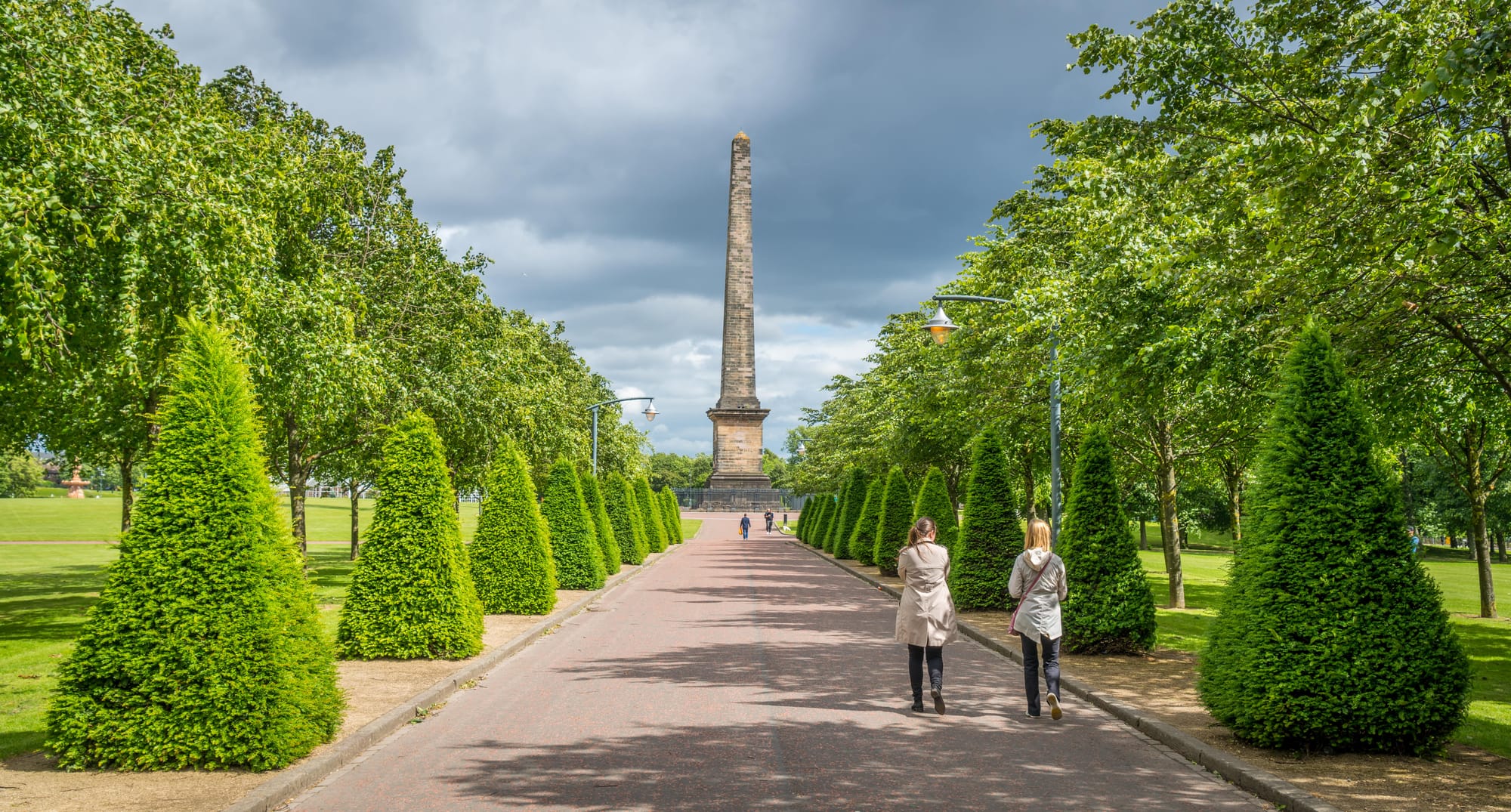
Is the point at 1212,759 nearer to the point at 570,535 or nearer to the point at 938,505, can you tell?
the point at 938,505

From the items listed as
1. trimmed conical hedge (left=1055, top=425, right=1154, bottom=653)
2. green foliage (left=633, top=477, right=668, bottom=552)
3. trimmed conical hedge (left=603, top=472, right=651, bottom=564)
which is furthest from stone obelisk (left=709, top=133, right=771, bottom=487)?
trimmed conical hedge (left=1055, top=425, right=1154, bottom=653)

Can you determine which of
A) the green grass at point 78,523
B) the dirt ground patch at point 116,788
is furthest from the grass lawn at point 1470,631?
the green grass at point 78,523

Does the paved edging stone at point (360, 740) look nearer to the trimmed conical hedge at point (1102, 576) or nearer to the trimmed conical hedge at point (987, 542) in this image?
the trimmed conical hedge at point (1102, 576)

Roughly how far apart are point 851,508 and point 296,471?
703 inches

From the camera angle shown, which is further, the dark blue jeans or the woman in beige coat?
the woman in beige coat

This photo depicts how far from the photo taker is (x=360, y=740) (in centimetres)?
766

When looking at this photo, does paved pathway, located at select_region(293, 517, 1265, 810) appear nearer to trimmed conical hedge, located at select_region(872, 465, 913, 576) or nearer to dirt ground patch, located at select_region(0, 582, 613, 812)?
dirt ground patch, located at select_region(0, 582, 613, 812)

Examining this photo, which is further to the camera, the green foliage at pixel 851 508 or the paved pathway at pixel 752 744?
the green foliage at pixel 851 508

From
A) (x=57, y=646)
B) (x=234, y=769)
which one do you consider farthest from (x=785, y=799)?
(x=57, y=646)

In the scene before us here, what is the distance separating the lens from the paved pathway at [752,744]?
20.7ft

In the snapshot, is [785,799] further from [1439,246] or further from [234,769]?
[1439,246]

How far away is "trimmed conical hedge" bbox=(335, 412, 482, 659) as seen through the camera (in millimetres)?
11820

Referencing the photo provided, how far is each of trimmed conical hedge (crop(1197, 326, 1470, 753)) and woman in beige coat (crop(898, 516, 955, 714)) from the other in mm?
2308

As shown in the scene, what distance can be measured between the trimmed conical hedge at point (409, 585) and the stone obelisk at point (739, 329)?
58038 mm
